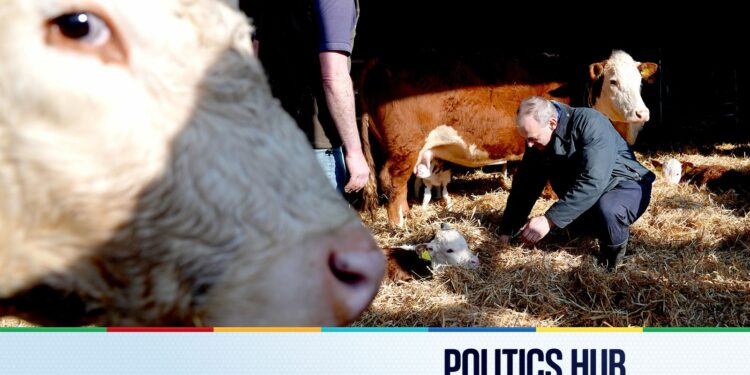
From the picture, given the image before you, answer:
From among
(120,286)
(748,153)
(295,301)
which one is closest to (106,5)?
(120,286)

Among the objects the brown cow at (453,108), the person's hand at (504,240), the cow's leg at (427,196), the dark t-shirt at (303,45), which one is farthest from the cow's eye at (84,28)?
the cow's leg at (427,196)

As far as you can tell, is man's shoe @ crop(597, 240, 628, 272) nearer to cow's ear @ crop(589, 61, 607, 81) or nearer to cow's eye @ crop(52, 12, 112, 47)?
cow's ear @ crop(589, 61, 607, 81)

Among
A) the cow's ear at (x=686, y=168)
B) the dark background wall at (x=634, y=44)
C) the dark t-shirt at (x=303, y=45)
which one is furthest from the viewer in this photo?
the dark background wall at (x=634, y=44)

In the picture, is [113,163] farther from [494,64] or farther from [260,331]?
[494,64]

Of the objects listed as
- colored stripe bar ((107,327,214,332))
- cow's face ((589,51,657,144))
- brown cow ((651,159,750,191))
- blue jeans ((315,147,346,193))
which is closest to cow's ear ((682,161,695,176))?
brown cow ((651,159,750,191))

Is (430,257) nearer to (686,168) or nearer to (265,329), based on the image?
(265,329)

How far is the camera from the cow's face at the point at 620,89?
18.8 ft

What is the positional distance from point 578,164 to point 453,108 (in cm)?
217

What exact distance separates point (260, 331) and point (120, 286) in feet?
0.77

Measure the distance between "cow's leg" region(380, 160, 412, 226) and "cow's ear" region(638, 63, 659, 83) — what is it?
2889 millimetres

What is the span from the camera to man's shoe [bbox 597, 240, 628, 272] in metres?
3.51

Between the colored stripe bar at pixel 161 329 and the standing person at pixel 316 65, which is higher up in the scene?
the standing person at pixel 316 65

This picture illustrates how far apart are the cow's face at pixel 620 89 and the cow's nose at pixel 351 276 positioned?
5.57 meters

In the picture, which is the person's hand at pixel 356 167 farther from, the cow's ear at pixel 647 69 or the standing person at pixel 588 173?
the cow's ear at pixel 647 69
